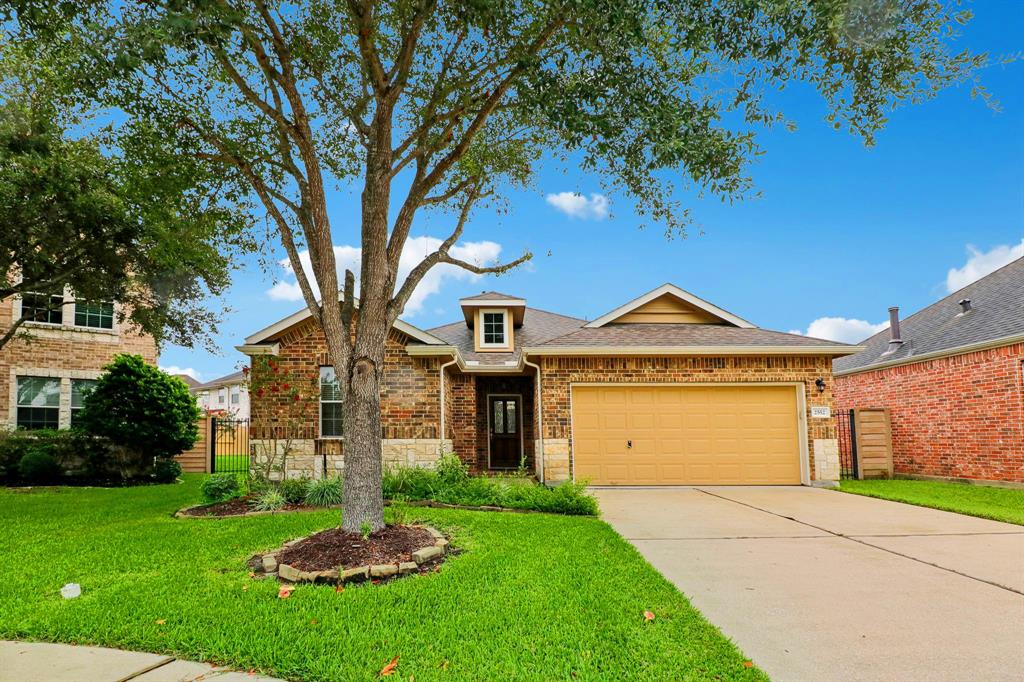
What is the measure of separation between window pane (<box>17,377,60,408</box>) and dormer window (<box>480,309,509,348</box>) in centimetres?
1211

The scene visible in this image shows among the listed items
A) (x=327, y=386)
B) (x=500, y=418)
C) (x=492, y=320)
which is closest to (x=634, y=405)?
(x=500, y=418)

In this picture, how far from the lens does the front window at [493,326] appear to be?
17.0 m

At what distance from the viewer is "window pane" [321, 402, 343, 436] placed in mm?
13109

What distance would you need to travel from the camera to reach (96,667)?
3.53 meters

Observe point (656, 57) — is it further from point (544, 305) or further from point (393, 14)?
point (544, 305)

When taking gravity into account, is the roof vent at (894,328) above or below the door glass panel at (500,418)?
above

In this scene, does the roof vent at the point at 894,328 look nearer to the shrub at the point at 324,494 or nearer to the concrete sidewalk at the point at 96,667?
the shrub at the point at 324,494

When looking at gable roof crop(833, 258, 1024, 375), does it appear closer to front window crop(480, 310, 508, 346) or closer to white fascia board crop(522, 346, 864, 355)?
white fascia board crop(522, 346, 864, 355)

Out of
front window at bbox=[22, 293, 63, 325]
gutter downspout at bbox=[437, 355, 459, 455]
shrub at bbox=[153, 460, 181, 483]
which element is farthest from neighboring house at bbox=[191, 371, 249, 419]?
gutter downspout at bbox=[437, 355, 459, 455]

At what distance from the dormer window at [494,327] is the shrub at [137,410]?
7996mm

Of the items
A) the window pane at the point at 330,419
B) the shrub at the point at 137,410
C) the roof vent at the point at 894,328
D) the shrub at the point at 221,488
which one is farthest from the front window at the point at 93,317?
the roof vent at the point at 894,328

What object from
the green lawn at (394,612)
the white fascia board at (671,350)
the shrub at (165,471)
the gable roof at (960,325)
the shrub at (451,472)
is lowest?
the shrub at (165,471)

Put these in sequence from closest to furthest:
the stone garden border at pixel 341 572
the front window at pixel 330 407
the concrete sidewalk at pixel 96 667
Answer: the concrete sidewalk at pixel 96 667 < the stone garden border at pixel 341 572 < the front window at pixel 330 407

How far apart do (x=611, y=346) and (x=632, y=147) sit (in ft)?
19.6
